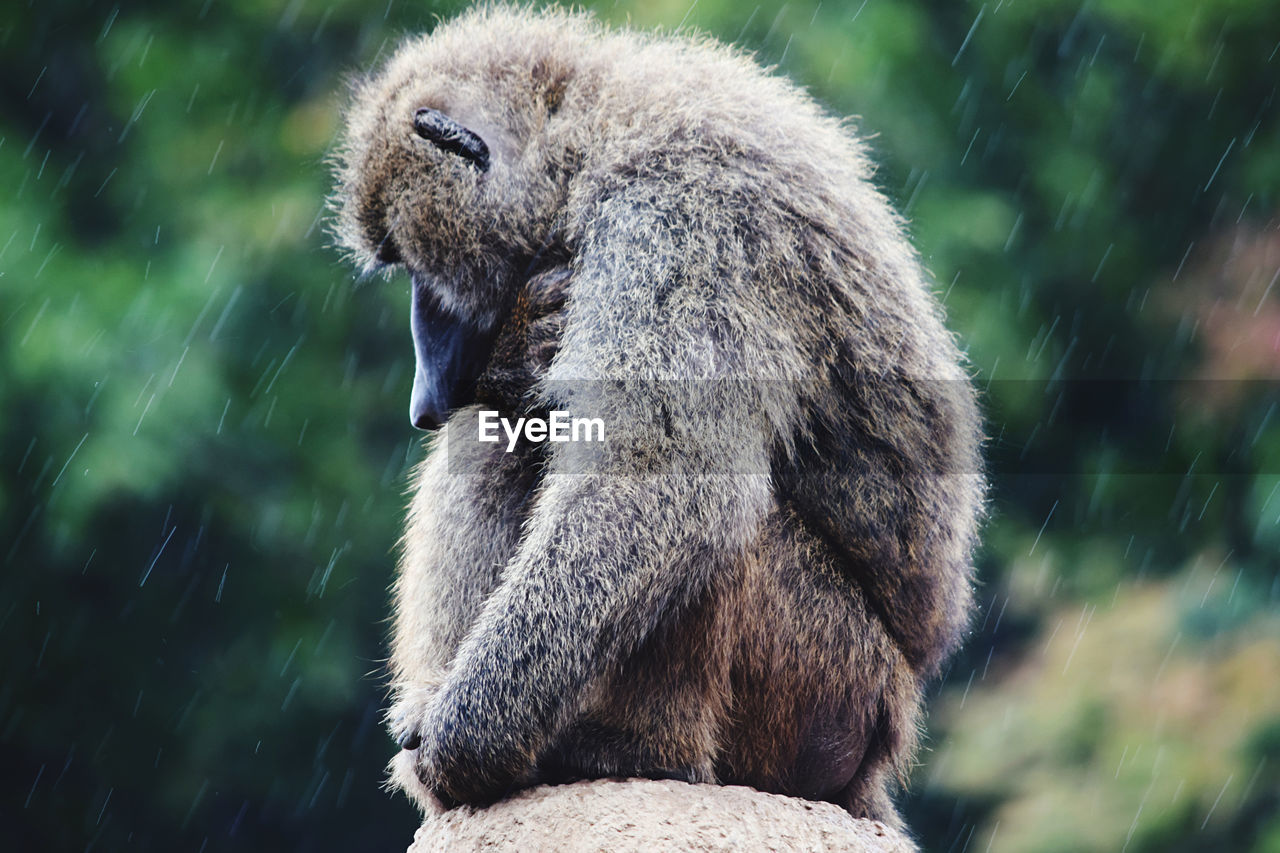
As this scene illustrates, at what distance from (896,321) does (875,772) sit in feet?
3.89

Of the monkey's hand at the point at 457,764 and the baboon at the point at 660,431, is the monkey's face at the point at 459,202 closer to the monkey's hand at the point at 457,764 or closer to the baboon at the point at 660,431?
the baboon at the point at 660,431

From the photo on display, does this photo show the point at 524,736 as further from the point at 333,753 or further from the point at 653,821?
the point at 333,753

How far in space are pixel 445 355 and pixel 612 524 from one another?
85 cm

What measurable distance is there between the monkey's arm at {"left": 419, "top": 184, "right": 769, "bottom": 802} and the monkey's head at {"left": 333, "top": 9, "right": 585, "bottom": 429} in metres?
0.46

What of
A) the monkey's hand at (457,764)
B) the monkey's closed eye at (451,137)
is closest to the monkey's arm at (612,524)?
the monkey's hand at (457,764)

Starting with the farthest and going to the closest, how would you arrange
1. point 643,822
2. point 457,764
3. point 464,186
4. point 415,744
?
1. point 464,186
2. point 415,744
3. point 457,764
4. point 643,822

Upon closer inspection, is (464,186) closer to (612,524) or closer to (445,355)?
(445,355)

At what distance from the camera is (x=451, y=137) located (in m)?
3.64

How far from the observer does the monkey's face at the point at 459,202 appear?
360 cm

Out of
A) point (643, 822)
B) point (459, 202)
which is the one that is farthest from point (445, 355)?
point (643, 822)

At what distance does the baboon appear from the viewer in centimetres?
314

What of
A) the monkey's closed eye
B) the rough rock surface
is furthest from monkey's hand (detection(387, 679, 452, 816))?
the monkey's closed eye

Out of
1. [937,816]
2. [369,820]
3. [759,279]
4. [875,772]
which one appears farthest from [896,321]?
[369,820]

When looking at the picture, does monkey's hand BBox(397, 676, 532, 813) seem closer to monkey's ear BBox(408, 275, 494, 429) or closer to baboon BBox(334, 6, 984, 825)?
baboon BBox(334, 6, 984, 825)
